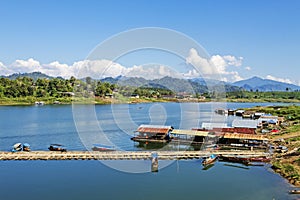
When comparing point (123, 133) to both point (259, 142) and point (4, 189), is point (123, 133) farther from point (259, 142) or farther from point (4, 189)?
point (4, 189)

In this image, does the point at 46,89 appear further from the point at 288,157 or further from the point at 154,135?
the point at 288,157

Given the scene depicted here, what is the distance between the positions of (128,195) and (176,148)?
9.19m

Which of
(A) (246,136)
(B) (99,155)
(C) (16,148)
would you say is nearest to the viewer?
(B) (99,155)

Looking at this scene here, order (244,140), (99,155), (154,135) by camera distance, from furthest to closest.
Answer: (154,135), (244,140), (99,155)

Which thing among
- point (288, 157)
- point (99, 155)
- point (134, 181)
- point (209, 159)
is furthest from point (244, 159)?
point (99, 155)

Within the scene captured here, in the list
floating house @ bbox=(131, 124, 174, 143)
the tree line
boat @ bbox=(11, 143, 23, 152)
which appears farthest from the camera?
the tree line

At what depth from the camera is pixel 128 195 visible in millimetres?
12820

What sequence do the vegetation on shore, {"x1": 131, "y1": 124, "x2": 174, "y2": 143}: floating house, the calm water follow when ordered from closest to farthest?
the calm water < the vegetation on shore < {"x1": 131, "y1": 124, "x2": 174, "y2": 143}: floating house

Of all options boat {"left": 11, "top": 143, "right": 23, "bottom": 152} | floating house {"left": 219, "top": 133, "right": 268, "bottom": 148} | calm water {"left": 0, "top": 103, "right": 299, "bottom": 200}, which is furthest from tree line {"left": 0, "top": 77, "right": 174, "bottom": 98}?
calm water {"left": 0, "top": 103, "right": 299, "bottom": 200}

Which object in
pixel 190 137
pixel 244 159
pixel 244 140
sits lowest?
pixel 244 159

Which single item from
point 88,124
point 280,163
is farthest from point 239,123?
point 88,124

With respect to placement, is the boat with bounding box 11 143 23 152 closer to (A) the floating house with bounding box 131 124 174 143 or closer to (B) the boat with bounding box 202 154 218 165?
(A) the floating house with bounding box 131 124 174 143

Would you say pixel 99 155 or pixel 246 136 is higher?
pixel 246 136

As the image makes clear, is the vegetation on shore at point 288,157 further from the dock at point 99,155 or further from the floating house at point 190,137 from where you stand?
the floating house at point 190,137
